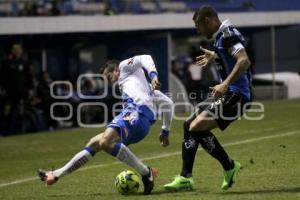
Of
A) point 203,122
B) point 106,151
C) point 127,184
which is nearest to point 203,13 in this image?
point 203,122

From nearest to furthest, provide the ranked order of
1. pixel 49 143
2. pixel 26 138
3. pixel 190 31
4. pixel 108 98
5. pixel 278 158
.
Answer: pixel 278 158 < pixel 49 143 < pixel 26 138 < pixel 108 98 < pixel 190 31

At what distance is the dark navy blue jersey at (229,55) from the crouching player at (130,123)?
0.78 m

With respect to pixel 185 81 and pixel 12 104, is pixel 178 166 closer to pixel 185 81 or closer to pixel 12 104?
pixel 12 104

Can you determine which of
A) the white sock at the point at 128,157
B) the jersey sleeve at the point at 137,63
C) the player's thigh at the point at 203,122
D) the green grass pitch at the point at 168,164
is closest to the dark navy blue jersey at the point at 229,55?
the player's thigh at the point at 203,122

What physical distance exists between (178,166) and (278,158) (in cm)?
153

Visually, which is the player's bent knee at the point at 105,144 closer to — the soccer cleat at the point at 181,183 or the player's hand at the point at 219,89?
the soccer cleat at the point at 181,183

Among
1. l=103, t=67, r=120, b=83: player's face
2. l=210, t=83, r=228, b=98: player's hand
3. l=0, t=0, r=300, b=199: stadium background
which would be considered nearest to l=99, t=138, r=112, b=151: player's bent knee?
l=103, t=67, r=120, b=83: player's face

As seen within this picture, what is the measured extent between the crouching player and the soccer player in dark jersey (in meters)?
0.49

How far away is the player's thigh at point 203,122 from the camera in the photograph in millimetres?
10258

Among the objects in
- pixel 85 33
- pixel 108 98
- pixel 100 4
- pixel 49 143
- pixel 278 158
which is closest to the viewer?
pixel 278 158

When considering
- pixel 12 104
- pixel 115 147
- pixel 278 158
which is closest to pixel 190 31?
pixel 12 104

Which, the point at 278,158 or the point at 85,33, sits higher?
the point at 278,158

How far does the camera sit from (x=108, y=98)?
978 inches

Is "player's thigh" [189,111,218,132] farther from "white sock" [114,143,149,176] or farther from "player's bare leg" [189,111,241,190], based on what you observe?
"white sock" [114,143,149,176]
